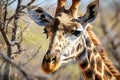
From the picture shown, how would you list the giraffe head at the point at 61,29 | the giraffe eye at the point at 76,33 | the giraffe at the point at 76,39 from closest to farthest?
the giraffe head at the point at 61,29
the giraffe at the point at 76,39
the giraffe eye at the point at 76,33

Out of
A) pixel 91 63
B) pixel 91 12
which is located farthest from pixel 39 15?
pixel 91 63

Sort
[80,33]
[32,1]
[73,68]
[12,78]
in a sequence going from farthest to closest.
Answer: [73,68]
[12,78]
[32,1]
[80,33]

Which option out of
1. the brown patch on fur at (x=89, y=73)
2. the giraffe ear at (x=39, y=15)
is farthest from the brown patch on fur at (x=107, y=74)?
the giraffe ear at (x=39, y=15)

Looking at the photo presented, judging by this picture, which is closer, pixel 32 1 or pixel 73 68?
pixel 32 1

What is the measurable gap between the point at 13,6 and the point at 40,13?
0.53 metres

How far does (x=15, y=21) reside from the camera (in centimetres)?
693

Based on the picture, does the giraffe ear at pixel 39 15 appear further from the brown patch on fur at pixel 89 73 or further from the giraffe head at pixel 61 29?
the brown patch on fur at pixel 89 73

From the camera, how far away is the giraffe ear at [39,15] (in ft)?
21.8

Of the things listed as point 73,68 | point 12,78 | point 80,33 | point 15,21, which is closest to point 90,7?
point 80,33

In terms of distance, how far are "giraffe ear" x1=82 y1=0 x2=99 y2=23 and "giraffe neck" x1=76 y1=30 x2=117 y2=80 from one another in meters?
0.23

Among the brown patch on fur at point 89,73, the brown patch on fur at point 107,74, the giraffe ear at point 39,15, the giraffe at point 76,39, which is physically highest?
the giraffe ear at point 39,15

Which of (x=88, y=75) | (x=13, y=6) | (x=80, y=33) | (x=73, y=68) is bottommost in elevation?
(x=73, y=68)

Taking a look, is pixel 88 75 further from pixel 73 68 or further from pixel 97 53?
pixel 73 68

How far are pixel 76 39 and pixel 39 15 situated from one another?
2.17ft
